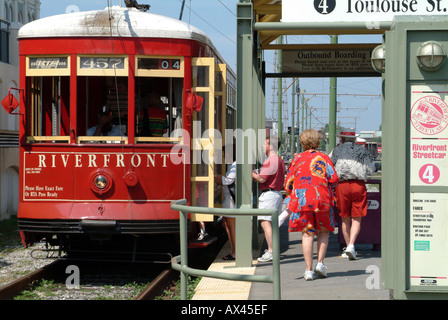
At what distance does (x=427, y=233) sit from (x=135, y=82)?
519 cm

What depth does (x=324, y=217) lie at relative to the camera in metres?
7.86

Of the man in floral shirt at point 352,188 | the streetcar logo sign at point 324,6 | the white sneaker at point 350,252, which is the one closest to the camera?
the streetcar logo sign at point 324,6

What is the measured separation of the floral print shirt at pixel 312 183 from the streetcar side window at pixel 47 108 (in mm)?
3233

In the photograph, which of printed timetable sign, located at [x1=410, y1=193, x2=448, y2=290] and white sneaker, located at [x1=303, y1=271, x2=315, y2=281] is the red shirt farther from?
printed timetable sign, located at [x1=410, y1=193, x2=448, y2=290]

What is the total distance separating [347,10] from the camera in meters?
7.58

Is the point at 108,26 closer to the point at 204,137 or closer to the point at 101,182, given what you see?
the point at 204,137

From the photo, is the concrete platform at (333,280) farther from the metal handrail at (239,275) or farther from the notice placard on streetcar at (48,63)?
the notice placard on streetcar at (48,63)

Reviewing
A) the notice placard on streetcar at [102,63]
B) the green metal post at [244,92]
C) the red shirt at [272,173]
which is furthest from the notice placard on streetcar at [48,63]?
the red shirt at [272,173]

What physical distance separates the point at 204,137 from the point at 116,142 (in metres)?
1.13

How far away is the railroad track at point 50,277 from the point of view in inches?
334

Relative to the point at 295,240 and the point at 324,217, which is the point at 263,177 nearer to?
the point at 324,217

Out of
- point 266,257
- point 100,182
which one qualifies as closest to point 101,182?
point 100,182

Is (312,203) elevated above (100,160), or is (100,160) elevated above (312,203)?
(100,160)
